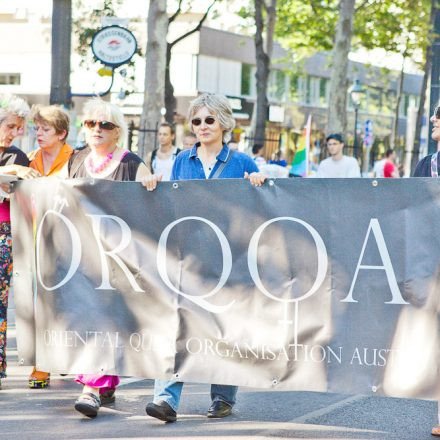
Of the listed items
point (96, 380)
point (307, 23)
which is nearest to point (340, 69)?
point (307, 23)

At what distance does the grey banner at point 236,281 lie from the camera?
639 centimetres

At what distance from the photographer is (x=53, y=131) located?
800 centimetres

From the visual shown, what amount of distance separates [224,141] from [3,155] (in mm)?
1532

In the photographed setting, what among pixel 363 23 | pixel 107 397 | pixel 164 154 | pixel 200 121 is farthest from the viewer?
pixel 363 23

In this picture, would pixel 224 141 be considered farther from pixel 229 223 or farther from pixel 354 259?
pixel 354 259

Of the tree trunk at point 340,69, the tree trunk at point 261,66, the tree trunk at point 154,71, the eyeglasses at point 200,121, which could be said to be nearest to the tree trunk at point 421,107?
the tree trunk at point 261,66

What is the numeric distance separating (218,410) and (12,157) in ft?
7.07

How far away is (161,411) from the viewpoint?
6941 millimetres

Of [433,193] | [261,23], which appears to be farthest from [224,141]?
[261,23]

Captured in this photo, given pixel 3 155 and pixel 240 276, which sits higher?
pixel 3 155

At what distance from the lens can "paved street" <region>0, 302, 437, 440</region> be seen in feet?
22.2

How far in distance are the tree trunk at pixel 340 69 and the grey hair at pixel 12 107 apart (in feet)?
75.6

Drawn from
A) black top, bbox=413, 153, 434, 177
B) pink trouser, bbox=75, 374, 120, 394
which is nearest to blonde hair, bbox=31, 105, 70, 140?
pink trouser, bbox=75, 374, 120, 394

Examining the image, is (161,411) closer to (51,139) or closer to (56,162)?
(56,162)
